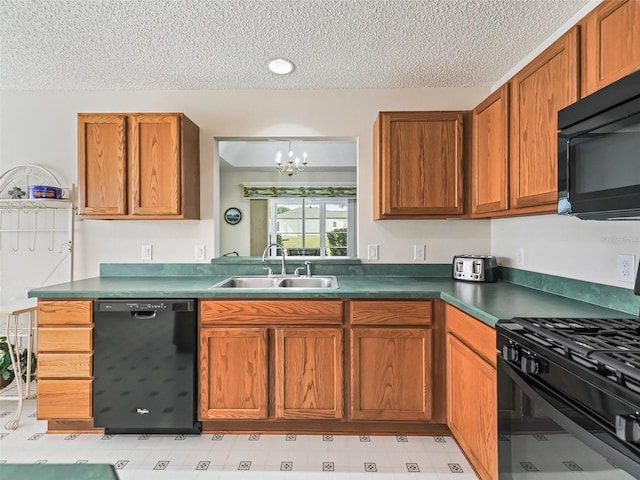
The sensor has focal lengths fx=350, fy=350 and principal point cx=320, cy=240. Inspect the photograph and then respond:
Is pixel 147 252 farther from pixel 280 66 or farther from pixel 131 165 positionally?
pixel 280 66

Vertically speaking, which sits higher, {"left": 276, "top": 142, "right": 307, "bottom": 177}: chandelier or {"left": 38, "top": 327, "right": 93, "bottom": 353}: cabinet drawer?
{"left": 276, "top": 142, "right": 307, "bottom": 177}: chandelier

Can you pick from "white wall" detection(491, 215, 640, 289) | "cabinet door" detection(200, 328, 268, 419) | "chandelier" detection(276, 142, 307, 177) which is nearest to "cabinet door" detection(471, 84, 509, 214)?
"white wall" detection(491, 215, 640, 289)

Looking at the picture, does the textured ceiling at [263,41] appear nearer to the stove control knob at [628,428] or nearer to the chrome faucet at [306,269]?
the chrome faucet at [306,269]

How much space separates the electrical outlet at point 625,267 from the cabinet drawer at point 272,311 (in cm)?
136

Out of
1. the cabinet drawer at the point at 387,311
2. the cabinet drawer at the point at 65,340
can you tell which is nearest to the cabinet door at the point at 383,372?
the cabinet drawer at the point at 387,311

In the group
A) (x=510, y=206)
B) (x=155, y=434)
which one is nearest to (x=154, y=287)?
(x=155, y=434)

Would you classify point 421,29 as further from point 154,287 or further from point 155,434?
point 155,434

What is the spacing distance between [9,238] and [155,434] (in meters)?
1.95

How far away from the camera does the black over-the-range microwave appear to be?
1.00 meters

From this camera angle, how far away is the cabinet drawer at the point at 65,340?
6.89 ft

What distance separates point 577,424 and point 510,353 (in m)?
0.33

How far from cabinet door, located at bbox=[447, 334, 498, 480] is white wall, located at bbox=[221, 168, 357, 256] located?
4.56 m

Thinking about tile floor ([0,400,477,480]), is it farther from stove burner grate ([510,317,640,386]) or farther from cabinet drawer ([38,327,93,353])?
stove burner grate ([510,317,640,386])

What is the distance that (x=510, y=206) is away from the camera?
1.94 meters
